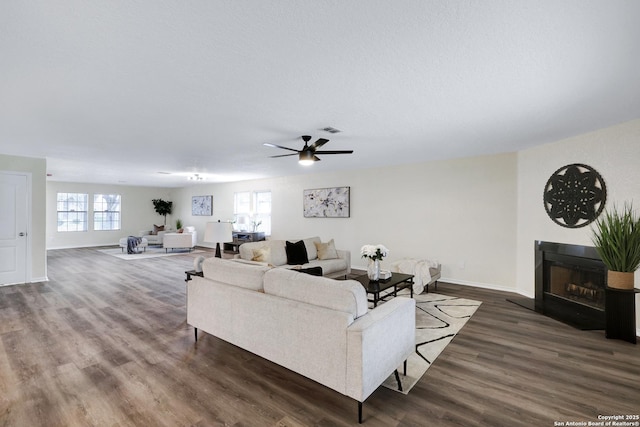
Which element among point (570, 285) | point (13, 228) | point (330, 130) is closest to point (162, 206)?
point (13, 228)

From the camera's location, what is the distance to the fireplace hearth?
12.1 ft

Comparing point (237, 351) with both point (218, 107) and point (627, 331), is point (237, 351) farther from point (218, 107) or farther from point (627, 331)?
point (627, 331)

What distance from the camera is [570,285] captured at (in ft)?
13.4

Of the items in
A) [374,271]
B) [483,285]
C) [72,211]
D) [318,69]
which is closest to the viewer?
[318,69]

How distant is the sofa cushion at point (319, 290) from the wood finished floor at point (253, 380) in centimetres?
71

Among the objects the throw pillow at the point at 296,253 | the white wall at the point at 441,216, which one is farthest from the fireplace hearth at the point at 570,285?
the throw pillow at the point at 296,253

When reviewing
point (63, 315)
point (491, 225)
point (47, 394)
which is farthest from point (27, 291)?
point (491, 225)

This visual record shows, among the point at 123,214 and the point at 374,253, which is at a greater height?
the point at 123,214

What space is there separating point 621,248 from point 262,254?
443 centimetres

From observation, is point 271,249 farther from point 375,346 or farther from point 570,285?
point 570,285

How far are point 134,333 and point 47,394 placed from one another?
1.09 meters

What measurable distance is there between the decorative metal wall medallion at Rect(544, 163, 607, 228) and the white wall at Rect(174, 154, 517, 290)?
733mm

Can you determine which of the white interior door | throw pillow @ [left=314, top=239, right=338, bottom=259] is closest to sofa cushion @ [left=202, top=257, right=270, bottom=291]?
throw pillow @ [left=314, top=239, right=338, bottom=259]

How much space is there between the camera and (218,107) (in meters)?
3.01
